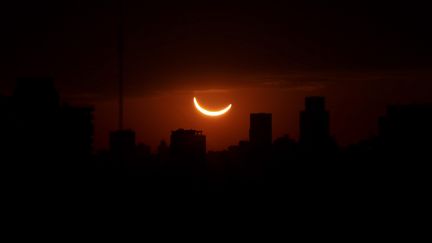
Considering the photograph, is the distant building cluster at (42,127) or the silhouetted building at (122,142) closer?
the distant building cluster at (42,127)

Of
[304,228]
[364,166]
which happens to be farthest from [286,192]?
[364,166]

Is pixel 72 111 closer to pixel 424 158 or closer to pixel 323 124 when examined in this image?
pixel 323 124

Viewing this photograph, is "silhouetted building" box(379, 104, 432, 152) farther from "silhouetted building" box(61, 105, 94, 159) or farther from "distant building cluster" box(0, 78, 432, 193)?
"silhouetted building" box(61, 105, 94, 159)

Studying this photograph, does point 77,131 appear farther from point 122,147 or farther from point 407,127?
point 407,127

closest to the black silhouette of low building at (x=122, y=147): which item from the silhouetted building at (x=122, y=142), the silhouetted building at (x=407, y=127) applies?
the silhouetted building at (x=122, y=142)

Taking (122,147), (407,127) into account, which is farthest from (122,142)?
(407,127)

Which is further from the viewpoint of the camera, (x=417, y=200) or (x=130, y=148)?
(x=130, y=148)

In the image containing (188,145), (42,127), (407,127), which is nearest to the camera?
(42,127)

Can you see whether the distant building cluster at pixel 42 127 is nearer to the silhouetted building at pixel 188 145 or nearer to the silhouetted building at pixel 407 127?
the silhouetted building at pixel 188 145

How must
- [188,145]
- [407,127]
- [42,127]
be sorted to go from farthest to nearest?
[407,127], [188,145], [42,127]
